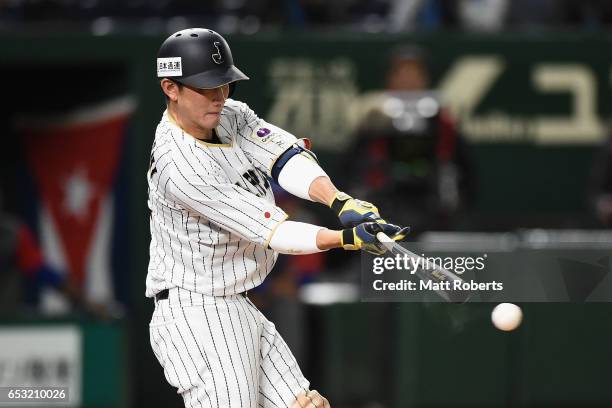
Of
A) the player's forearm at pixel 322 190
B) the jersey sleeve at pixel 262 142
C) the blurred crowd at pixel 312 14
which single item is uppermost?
the blurred crowd at pixel 312 14

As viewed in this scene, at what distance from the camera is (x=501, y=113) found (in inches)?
414

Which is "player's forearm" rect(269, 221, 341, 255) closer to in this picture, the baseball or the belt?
the belt

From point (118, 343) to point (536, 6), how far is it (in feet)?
14.1

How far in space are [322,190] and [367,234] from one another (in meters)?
0.48

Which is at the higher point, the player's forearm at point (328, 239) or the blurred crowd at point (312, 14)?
the blurred crowd at point (312, 14)

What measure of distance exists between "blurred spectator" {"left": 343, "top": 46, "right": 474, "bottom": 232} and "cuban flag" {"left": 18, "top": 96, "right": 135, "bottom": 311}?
8.51 feet

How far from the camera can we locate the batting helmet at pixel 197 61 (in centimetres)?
494

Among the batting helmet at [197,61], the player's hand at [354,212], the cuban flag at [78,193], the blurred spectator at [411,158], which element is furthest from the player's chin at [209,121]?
the cuban flag at [78,193]

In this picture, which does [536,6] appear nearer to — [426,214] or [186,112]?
[426,214]

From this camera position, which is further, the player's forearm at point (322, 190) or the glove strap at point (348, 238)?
the player's forearm at point (322, 190)

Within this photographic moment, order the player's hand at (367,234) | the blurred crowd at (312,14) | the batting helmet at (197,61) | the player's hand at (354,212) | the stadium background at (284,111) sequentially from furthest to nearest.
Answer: the blurred crowd at (312,14), the stadium background at (284,111), the batting helmet at (197,61), the player's hand at (354,212), the player's hand at (367,234)

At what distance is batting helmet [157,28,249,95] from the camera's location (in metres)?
4.94

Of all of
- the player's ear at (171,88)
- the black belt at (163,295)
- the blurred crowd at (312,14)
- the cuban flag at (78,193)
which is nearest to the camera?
the player's ear at (171,88)

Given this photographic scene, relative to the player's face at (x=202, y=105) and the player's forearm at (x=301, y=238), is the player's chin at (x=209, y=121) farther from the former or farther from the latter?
the player's forearm at (x=301, y=238)
